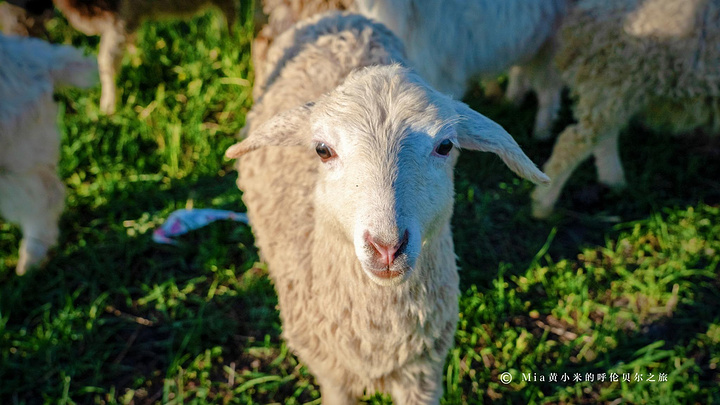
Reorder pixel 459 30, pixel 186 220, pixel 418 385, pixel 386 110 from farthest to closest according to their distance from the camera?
pixel 186 220 → pixel 459 30 → pixel 418 385 → pixel 386 110

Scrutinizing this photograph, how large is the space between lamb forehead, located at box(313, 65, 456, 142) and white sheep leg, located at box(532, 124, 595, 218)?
1.90 m

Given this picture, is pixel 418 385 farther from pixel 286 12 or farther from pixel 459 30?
pixel 286 12

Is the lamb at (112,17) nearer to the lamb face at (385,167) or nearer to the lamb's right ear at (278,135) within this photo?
the lamb's right ear at (278,135)

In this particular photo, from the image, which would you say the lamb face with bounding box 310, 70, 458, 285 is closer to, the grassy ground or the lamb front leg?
the lamb front leg

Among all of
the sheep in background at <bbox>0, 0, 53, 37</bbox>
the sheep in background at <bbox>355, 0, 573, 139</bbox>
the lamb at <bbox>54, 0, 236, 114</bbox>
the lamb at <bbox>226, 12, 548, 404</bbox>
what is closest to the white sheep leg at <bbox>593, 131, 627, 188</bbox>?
the sheep in background at <bbox>355, 0, 573, 139</bbox>

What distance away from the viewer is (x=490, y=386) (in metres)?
2.87

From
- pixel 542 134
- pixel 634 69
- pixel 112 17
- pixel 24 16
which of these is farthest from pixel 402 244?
pixel 24 16

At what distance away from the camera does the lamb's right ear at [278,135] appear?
195 centimetres

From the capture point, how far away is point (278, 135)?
6.49 feet

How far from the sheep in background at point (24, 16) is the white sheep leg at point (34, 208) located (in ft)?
5.38

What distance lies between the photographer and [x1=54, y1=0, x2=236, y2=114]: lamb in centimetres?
433

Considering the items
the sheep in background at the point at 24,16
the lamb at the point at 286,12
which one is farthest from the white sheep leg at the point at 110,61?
the lamb at the point at 286,12

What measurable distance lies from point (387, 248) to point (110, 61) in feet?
12.7

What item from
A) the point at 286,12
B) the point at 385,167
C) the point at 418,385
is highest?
the point at 286,12
